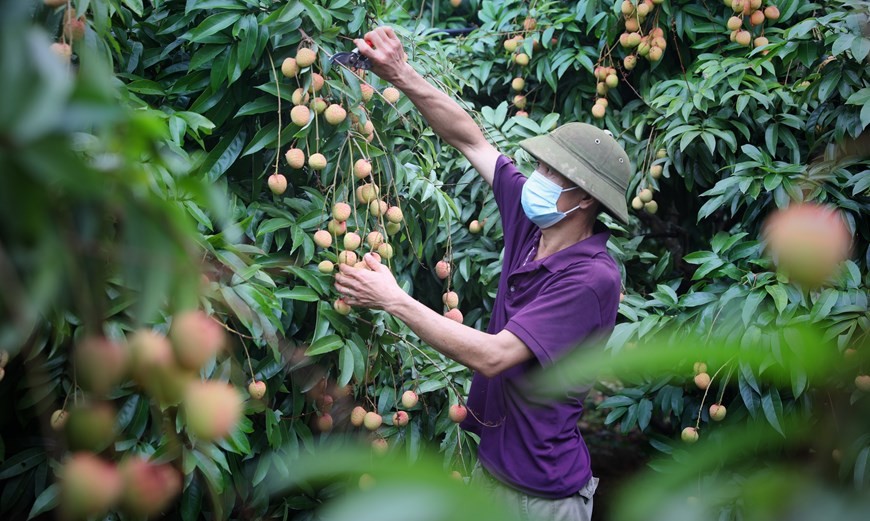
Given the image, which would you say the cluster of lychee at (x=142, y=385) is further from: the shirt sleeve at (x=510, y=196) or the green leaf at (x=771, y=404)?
the green leaf at (x=771, y=404)

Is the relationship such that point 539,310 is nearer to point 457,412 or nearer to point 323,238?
point 457,412

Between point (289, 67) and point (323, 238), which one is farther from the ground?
point (289, 67)

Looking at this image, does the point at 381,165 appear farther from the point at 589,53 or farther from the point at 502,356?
the point at 589,53

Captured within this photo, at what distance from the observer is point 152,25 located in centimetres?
200

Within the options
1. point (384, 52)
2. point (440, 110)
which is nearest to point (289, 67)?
point (384, 52)

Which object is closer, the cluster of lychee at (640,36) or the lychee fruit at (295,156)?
the lychee fruit at (295,156)

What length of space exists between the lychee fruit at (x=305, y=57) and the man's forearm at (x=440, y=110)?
0.88 ft

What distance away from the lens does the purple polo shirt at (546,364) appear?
176 centimetres

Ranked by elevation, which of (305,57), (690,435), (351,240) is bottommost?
(690,435)

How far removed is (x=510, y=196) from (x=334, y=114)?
1.97 feet

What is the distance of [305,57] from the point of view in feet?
5.65

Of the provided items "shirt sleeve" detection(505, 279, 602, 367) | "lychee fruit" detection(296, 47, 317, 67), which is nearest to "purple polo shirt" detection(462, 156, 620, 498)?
"shirt sleeve" detection(505, 279, 602, 367)

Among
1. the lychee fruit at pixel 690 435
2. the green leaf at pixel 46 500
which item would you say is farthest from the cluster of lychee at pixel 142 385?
the lychee fruit at pixel 690 435

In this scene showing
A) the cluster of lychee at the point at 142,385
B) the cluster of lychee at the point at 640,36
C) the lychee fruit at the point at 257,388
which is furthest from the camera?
the cluster of lychee at the point at 640,36
